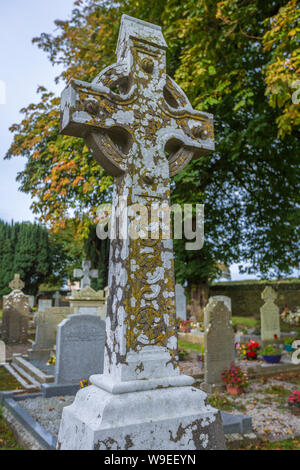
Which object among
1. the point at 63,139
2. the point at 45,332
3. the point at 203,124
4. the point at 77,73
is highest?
the point at 77,73

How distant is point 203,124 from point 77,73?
285 inches

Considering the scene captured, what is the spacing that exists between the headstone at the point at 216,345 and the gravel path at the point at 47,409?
9.23 ft

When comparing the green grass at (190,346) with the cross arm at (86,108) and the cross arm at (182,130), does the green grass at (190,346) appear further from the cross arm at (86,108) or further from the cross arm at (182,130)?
the cross arm at (86,108)

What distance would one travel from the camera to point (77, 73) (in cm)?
922

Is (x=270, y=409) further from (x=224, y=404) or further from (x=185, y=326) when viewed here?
(x=185, y=326)

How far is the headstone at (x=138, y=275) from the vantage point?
2.23 m

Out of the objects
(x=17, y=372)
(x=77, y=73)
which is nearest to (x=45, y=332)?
(x=17, y=372)

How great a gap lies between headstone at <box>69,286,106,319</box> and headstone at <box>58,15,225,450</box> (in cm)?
1197

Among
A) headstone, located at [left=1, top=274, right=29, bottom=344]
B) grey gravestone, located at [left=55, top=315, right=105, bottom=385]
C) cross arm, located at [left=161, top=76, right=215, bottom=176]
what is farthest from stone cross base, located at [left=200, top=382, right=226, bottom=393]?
headstone, located at [left=1, top=274, right=29, bottom=344]

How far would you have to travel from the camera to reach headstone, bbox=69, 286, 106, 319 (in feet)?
46.9

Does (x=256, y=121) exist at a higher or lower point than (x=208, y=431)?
higher

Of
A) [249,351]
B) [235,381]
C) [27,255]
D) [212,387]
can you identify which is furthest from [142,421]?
[27,255]

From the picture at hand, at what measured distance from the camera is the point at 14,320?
551 inches
